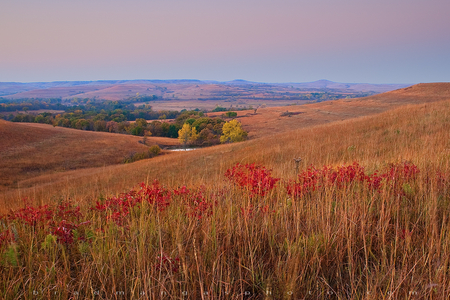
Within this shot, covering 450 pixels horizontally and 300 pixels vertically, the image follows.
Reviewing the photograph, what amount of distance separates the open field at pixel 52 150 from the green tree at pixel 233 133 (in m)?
20.0

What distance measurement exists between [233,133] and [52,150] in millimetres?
39178

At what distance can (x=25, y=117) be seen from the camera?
357 feet

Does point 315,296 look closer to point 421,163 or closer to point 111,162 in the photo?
point 421,163

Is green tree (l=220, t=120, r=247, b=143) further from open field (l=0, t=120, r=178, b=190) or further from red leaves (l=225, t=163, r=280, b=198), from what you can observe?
red leaves (l=225, t=163, r=280, b=198)

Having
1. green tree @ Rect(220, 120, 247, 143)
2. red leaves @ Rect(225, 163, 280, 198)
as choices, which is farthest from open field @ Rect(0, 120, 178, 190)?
red leaves @ Rect(225, 163, 280, 198)

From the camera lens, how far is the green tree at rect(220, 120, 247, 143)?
64.6 metres

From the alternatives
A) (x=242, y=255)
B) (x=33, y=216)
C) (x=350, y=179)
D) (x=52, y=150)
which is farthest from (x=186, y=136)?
(x=242, y=255)

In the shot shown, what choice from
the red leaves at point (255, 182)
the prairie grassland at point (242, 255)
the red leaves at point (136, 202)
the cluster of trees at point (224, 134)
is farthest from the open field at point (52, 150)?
the prairie grassland at point (242, 255)

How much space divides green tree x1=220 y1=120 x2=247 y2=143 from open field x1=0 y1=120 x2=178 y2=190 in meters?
20.0

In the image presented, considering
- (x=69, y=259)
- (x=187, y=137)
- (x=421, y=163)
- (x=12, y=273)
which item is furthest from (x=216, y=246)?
(x=187, y=137)

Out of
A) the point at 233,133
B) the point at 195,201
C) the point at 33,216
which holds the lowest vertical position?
the point at 233,133

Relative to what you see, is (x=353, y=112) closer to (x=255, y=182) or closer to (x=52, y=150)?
(x=52, y=150)

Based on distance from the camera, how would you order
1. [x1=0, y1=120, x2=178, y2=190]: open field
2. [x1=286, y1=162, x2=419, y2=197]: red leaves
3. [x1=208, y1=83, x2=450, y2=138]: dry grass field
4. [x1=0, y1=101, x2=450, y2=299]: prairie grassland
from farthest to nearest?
1. [x1=208, y1=83, x2=450, y2=138]: dry grass field
2. [x1=0, y1=120, x2=178, y2=190]: open field
3. [x1=286, y1=162, x2=419, y2=197]: red leaves
4. [x1=0, y1=101, x2=450, y2=299]: prairie grassland

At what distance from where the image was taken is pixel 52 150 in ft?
176
